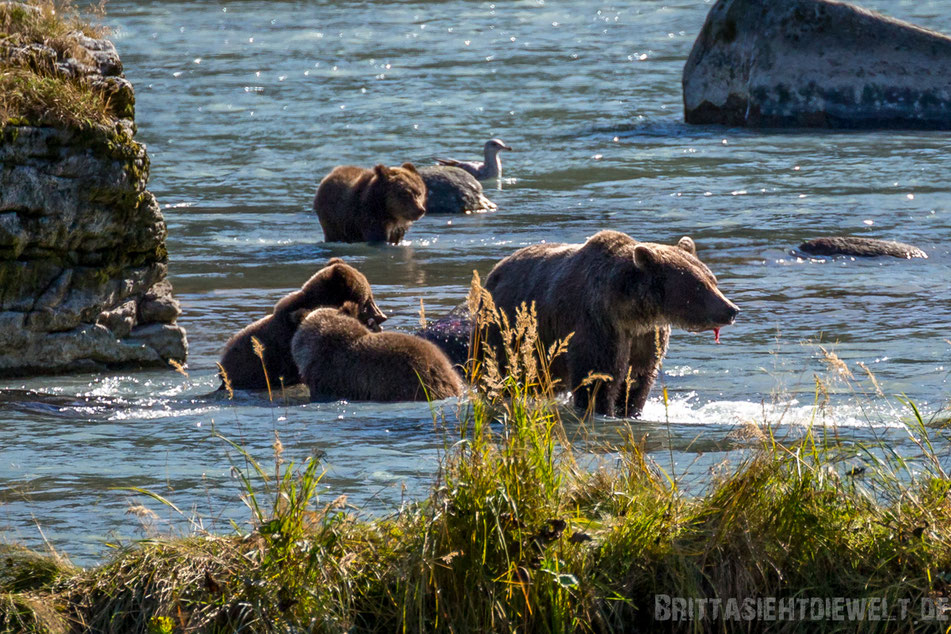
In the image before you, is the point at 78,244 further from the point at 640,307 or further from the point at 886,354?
the point at 886,354

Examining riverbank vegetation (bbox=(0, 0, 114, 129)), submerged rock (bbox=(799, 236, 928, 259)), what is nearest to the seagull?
submerged rock (bbox=(799, 236, 928, 259))

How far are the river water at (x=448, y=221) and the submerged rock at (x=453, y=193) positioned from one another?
0.55 metres

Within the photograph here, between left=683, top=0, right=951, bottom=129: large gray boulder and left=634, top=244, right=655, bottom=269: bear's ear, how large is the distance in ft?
60.6

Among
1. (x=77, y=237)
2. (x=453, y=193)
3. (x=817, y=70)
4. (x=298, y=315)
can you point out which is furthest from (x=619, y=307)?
(x=817, y=70)

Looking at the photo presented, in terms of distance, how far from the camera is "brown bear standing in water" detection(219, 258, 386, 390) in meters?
9.63

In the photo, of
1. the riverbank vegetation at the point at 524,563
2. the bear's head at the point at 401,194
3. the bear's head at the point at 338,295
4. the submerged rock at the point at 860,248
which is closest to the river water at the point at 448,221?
the submerged rock at the point at 860,248

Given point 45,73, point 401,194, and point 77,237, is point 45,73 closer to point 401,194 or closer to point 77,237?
point 77,237

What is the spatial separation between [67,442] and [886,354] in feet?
18.5

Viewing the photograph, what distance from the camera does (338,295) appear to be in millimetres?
10023

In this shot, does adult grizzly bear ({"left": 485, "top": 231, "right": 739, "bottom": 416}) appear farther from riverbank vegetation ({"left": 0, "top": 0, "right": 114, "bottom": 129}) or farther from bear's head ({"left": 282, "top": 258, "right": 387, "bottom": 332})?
riverbank vegetation ({"left": 0, "top": 0, "right": 114, "bottom": 129})

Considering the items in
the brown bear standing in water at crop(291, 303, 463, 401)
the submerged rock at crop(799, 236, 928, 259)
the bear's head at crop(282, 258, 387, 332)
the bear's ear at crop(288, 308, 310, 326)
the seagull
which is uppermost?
the seagull

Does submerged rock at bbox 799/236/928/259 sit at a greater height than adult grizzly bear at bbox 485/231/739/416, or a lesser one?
lesser

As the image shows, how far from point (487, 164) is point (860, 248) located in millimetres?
8339

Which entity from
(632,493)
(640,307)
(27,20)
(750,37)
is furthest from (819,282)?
(750,37)
